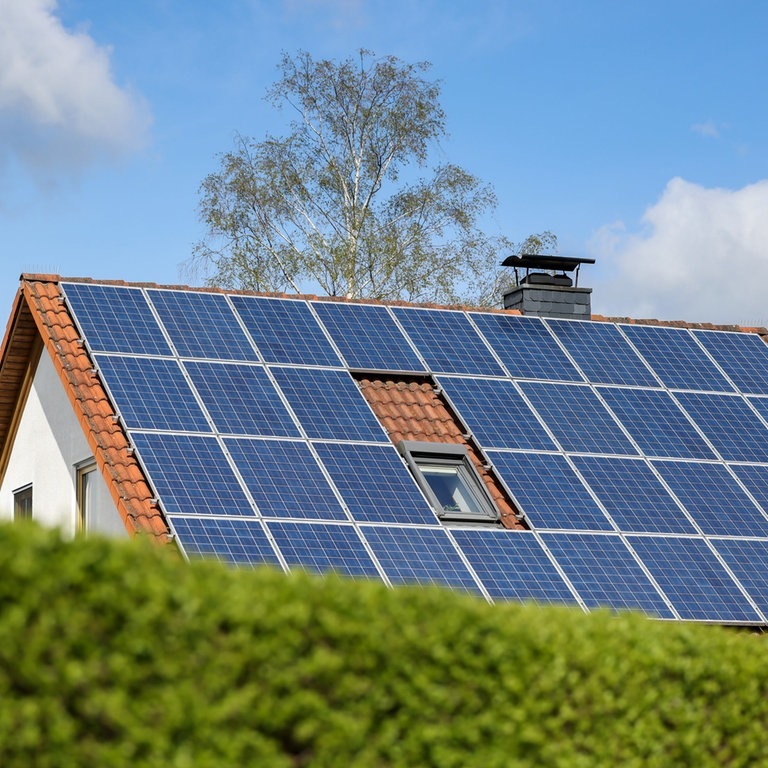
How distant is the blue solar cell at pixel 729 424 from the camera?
1867cm

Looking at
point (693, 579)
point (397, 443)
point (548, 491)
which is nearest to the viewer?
point (693, 579)

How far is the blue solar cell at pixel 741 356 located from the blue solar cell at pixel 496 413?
13.7ft

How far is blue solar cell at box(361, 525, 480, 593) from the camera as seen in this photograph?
14500mm

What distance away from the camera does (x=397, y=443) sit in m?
16.8

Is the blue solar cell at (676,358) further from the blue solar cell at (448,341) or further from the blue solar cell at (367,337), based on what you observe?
the blue solar cell at (367,337)

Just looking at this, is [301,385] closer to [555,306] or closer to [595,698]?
[555,306]

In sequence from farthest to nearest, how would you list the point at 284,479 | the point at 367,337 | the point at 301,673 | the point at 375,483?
the point at 367,337 < the point at 375,483 < the point at 284,479 < the point at 301,673

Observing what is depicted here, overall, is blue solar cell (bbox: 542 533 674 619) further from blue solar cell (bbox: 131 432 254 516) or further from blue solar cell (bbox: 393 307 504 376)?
blue solar cell (bbox: 131 432 254 516)

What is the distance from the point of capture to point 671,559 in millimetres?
16172

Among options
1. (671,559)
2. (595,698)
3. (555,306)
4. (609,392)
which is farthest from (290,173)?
(595,698)

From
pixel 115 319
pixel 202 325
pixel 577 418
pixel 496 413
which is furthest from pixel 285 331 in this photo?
pixel 577 418

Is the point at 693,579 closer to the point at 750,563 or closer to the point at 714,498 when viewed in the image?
the point at 750,563

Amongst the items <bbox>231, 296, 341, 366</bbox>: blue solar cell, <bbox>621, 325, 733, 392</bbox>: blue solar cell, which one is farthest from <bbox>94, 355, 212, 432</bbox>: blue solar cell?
<bbox>621, 325, 733, 392</bbox>: blue solar cell

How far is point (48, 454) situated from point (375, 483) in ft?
17.9
